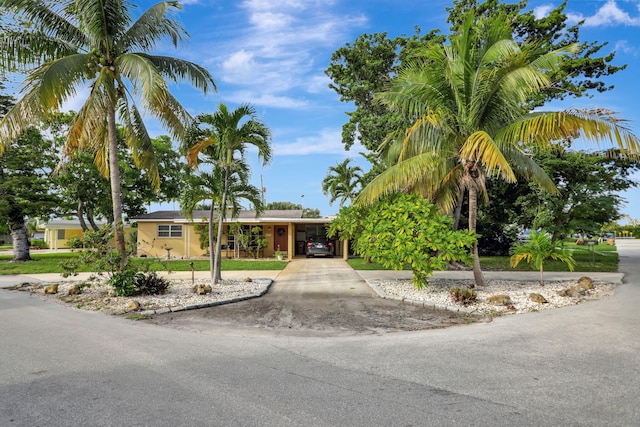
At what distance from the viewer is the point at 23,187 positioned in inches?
862

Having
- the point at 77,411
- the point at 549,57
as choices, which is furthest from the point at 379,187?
the point at 77,411

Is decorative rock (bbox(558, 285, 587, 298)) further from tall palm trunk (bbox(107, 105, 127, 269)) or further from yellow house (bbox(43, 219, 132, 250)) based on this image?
yellow house (bbox(43, 219, 132, 250))

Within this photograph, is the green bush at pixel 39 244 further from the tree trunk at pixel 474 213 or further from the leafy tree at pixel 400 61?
the tree trunk at pixel 474 213

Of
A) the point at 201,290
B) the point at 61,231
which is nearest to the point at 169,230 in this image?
the point at 201,290

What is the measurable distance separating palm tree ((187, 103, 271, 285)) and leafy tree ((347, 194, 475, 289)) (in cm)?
408

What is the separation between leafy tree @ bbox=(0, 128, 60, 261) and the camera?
2111cm

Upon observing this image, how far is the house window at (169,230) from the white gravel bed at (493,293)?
17742mm

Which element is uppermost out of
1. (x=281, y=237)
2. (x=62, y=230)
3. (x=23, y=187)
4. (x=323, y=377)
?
(x=23, y=187)

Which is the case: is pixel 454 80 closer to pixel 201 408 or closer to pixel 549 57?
pixel 549 57

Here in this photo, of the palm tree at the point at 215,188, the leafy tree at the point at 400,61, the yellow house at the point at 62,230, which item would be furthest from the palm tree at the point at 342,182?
the yellow house at the point at 62,230

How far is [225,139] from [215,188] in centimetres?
152

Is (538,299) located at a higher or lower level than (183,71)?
lower

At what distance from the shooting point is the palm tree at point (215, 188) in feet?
37.1

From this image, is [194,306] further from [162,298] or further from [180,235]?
[180,235]
